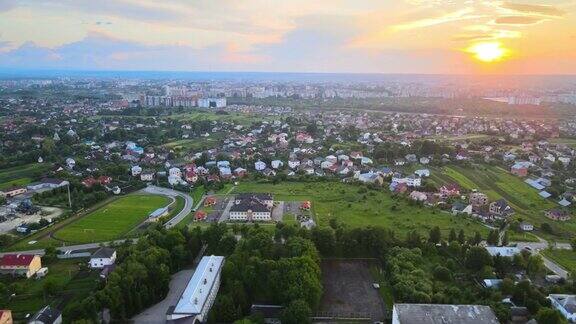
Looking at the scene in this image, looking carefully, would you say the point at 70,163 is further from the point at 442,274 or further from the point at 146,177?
the point at 442,274

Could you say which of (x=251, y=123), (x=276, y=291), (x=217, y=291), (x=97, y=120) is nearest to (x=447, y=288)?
(x=276, y=291)

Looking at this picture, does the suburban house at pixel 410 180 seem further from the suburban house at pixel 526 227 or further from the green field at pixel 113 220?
the green field at pixel 113 220

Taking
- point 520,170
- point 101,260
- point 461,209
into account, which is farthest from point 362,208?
point 520,170

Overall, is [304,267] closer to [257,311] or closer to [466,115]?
[257,311]

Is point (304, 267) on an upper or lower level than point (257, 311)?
upper

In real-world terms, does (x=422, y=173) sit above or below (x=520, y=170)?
below

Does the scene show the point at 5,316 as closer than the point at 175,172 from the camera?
Yes
